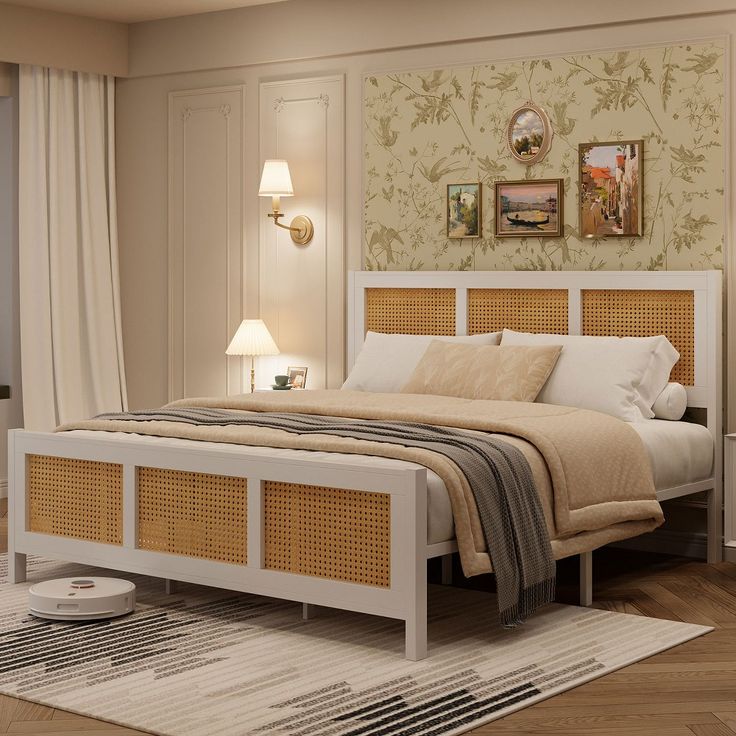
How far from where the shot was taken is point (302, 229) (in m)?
6.27

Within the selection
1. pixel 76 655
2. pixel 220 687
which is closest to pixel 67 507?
pixel 76 655

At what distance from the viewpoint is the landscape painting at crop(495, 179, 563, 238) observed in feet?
18.0

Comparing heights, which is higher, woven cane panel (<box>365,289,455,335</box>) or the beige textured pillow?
woven cane panel (<box>365,289,455,335</box>)

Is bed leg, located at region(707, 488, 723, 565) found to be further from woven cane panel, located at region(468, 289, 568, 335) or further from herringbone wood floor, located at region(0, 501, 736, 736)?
woven cane panel, located at region(468, 289, 568, 335)

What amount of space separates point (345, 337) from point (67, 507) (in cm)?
209

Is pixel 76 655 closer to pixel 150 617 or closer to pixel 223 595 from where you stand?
pixel 150 617

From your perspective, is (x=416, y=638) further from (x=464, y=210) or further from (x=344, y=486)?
(x=464, y=210)

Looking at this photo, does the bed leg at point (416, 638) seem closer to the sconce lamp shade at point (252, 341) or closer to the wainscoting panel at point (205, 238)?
the sconce lamp shade at point (252, 341)

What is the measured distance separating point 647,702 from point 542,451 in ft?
3.31

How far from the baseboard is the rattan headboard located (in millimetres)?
563

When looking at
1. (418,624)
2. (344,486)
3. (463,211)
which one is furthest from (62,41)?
(418,624)

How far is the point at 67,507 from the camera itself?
175 inches

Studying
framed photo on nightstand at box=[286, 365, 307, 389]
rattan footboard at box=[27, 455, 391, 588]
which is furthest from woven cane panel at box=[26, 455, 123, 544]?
framed photo on nightstand at box=[286, 365, 307, 389]

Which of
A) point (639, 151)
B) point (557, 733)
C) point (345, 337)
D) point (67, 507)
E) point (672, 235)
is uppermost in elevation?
point (639, 151)
